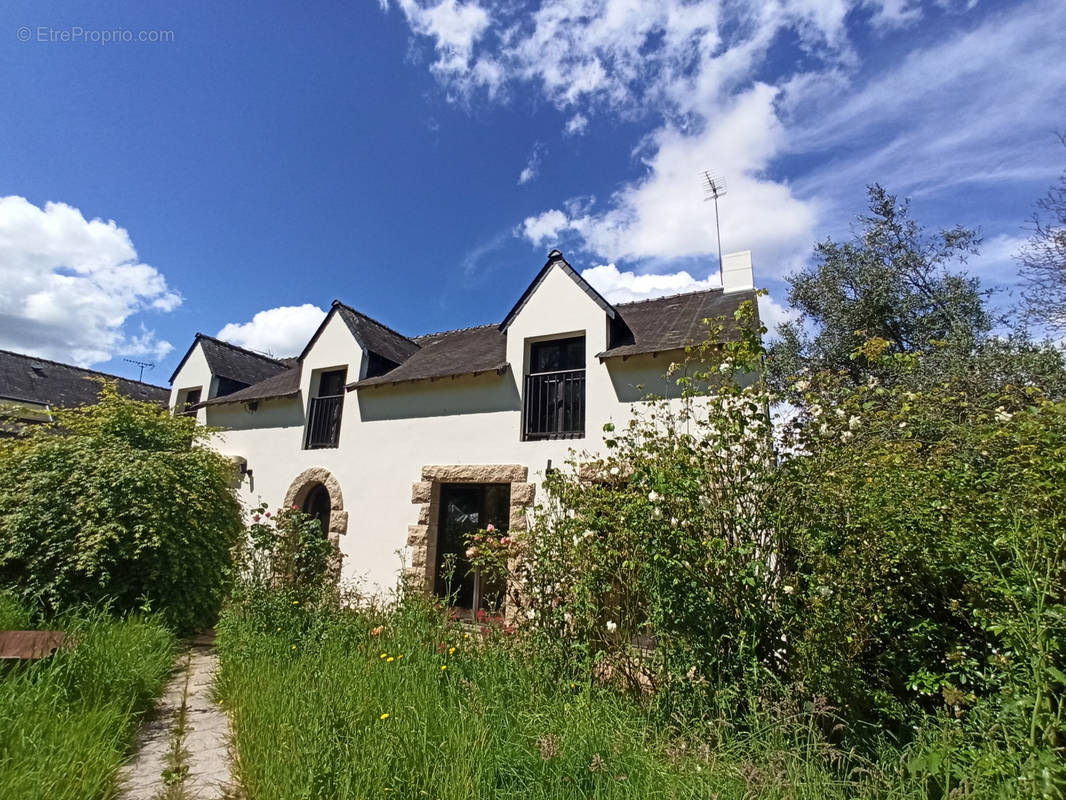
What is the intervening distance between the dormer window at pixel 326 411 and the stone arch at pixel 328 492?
0.63 m

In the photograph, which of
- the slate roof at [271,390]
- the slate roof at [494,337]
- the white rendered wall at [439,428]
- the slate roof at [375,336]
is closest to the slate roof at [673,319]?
the slate roof at [494,337]

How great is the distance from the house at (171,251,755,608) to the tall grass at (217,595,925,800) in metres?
3.12

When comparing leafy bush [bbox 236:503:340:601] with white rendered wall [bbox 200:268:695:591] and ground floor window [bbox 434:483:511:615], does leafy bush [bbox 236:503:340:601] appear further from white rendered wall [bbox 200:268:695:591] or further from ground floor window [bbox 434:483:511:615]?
ground floor window [bbox 434:483:511:615]

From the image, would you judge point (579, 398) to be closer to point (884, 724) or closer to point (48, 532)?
point (884, 724)

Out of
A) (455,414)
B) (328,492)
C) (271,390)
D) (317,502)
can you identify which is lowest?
(317,502)

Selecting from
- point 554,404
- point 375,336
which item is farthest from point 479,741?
point 375,336

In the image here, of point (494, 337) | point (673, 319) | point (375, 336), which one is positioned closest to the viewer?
point (673, 319)

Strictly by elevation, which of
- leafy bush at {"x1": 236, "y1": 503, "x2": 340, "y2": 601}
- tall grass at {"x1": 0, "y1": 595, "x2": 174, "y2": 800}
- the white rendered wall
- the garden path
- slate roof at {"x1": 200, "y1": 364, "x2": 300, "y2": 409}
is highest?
slate roof at {"x1": 200, "y1": 364, "x2": 300, "y2": 409}

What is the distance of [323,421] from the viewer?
1049 cm

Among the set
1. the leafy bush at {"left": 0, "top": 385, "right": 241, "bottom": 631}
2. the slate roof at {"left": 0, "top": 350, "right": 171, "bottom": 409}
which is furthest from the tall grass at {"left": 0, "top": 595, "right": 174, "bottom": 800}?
the slate roof at {"left": 0, "top": 350, "right": 171, "bottom": 409}

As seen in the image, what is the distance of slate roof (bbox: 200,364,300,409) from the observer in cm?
1092

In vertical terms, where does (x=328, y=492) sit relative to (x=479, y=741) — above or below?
above

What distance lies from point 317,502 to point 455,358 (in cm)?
447

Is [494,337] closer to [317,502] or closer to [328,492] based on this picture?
[328,492]
